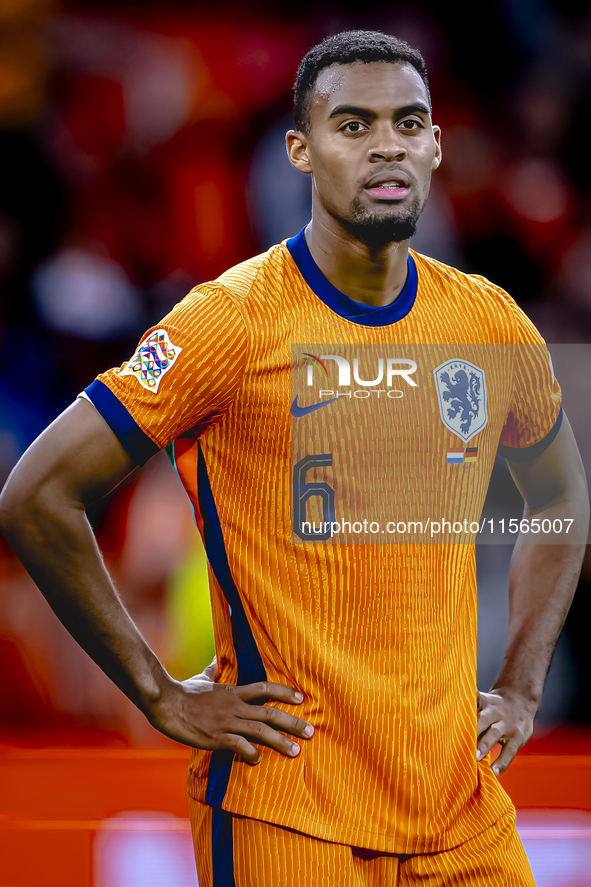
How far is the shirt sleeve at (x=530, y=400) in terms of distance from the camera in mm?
938

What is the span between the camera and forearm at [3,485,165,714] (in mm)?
778

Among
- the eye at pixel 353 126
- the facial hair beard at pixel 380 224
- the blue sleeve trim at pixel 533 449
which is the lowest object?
the blue sleeve trim at pixel 533 449

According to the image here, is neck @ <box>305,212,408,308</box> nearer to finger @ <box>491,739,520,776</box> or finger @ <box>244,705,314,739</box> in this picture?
finger @ <box>244,705,314,739</box>

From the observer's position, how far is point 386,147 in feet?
2.71

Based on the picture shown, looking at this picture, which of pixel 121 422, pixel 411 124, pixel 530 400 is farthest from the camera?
pixel 530 400

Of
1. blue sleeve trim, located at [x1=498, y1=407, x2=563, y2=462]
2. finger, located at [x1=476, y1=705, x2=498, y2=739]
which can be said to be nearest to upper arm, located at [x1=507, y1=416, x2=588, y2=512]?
blue sleeve trim, located at [x1=498, y1=407, x2=563, y2=462]

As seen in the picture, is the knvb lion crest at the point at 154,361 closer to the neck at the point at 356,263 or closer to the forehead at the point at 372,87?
the neck at the point at 356,263

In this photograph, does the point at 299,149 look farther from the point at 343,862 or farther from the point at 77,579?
the point at 343,862

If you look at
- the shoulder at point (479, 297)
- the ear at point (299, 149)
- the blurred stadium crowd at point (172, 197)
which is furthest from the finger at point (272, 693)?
the blurred stadium crowd at point (172, 197)

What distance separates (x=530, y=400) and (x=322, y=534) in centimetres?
35

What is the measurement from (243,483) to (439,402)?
0.23 m

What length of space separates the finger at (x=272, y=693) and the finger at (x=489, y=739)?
0.25m

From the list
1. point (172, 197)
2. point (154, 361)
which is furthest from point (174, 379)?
point (172, 197)

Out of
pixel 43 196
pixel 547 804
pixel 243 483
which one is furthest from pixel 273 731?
pixel 43 196
